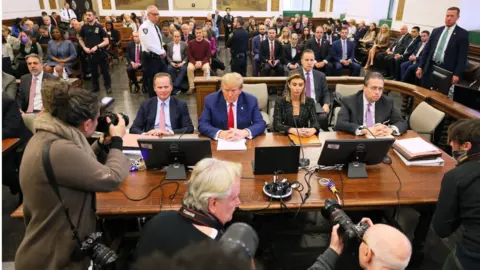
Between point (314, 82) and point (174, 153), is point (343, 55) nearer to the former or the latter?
point (314, 82)

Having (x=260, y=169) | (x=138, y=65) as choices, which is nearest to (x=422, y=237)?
(x=260, y=169)

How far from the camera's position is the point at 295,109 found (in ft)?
10.3

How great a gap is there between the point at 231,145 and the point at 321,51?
508cm

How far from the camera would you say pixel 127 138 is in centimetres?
258

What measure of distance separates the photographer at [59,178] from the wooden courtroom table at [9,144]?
1.59 meters

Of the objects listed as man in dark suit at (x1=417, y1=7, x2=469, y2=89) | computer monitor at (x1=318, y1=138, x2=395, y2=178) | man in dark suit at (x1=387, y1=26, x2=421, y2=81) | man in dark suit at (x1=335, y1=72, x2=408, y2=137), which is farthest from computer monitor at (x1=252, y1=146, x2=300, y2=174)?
man in dark suit at (x1=387, y1=26, x2=421, y2=81)

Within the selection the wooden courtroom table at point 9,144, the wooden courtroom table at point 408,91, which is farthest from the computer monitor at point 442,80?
the wooden courtroom table at point 9,144

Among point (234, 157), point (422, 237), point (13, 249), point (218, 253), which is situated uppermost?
point (218, 253)

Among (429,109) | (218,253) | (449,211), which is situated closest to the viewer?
(218,253)

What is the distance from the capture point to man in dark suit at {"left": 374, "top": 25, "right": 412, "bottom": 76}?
7.80 m

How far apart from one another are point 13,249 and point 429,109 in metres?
3.97

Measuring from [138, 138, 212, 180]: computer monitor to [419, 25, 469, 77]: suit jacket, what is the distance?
4.16 m

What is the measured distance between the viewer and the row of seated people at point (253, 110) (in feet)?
9.71

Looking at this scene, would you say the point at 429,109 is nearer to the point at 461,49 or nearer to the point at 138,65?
the point at 461,49
